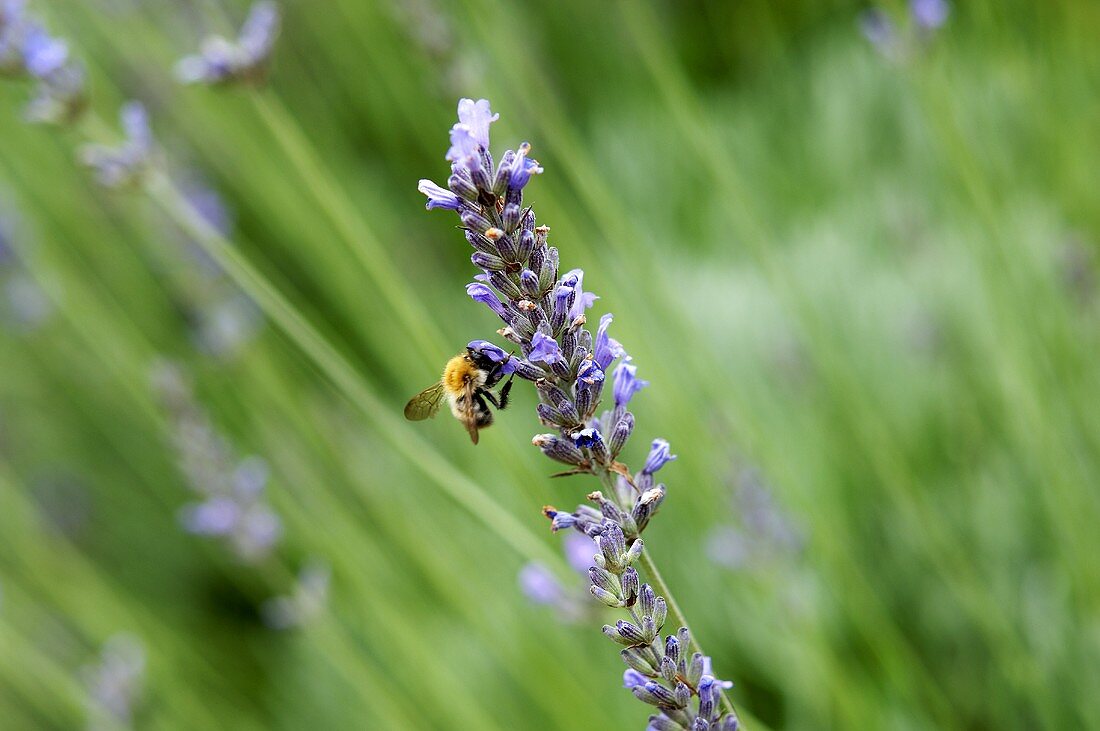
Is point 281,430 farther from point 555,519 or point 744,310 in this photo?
point 555,519

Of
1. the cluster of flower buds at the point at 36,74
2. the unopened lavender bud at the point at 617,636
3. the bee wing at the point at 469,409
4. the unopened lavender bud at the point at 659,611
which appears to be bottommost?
the unopened lavender bud at the point at 617,636

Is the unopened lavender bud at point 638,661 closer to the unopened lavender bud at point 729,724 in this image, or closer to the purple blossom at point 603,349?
the unopened lavender bud at point 729,724

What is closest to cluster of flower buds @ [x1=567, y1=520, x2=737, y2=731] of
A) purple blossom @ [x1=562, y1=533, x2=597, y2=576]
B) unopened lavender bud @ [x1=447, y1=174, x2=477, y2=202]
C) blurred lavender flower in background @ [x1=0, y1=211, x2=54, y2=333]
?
unopened lavender bud @ [x1=447, y1=174, x2=477, y2=202]

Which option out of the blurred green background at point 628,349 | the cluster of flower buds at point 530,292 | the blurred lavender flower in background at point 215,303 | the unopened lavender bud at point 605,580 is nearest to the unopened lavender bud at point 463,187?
the cluster of flower buds at point 530,292

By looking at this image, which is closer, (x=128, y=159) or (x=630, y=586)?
(x=630, y=586)

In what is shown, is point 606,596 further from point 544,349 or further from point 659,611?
point 544,349

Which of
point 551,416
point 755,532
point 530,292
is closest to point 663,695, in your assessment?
point 551,416
